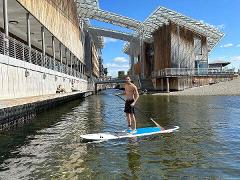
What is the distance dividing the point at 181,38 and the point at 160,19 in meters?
5.15

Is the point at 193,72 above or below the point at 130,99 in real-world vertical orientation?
above

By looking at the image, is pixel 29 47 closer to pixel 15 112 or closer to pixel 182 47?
pixel 15 112

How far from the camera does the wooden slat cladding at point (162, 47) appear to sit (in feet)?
205

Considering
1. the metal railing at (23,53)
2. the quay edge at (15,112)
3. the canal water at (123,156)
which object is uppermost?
the metal railing at (23,53)

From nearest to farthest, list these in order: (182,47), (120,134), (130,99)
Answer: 1. (120,134)
2. (130,99)
3. (182,47)

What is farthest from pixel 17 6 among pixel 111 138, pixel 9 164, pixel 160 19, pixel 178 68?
pixel 160 19

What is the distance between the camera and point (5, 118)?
46.1 feet

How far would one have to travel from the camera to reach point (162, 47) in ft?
218

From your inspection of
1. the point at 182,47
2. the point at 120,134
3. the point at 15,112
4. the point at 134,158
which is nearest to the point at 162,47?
the point at 182,47

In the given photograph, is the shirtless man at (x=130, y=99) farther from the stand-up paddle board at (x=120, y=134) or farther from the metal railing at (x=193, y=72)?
the metal railing at (x=193, y=72)

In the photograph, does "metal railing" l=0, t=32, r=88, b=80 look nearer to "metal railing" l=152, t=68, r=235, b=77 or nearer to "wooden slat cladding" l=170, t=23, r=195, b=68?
"metal railing" l=152, t=68, r=235, b=77

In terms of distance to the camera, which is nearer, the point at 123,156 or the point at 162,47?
the point at 123,156

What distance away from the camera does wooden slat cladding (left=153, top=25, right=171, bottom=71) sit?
205ft

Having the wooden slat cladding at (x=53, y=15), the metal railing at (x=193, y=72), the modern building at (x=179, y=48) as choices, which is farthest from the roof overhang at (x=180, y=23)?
the wooden slat cladding at (x=53, y=15)
